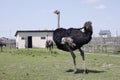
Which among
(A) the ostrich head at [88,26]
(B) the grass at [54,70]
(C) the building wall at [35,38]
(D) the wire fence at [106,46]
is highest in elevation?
(C) the building wall at [35,38]

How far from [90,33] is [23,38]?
56.1m

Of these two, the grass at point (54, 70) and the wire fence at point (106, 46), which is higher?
the wire fence at point (106, 46)

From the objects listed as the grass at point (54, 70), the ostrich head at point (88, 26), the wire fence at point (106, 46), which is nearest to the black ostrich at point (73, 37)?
the ostrich head at point (88, 26)

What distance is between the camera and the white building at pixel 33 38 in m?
68.1

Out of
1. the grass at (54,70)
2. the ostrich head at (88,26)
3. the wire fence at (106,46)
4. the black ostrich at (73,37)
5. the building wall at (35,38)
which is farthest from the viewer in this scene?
the building wall at (35,38)

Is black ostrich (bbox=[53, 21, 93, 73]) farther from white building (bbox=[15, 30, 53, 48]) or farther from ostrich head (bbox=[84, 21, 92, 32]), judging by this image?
white building (bbox=[15, 30, 53, 48])

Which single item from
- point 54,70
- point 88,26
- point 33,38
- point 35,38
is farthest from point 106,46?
point 33,38

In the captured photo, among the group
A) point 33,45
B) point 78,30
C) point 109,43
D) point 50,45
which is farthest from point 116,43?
point 33,45

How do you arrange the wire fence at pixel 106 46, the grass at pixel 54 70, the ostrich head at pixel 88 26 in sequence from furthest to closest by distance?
the wire fence at pixel 106 46 < the ostrich head at pixel 88 26 < the grass at pixel 54 70

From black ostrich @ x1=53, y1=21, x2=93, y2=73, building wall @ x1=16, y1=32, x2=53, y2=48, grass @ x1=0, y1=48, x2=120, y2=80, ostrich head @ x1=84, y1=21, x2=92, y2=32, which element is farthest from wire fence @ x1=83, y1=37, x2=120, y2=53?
building wall @ x1=16, y1=32, x2=53, y2=48

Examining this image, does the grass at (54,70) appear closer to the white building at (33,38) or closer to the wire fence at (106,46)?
the wire fence at (106,46)

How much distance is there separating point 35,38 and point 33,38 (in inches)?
16.2

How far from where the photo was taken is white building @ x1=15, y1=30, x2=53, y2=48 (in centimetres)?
6812

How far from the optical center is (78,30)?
559 inches
